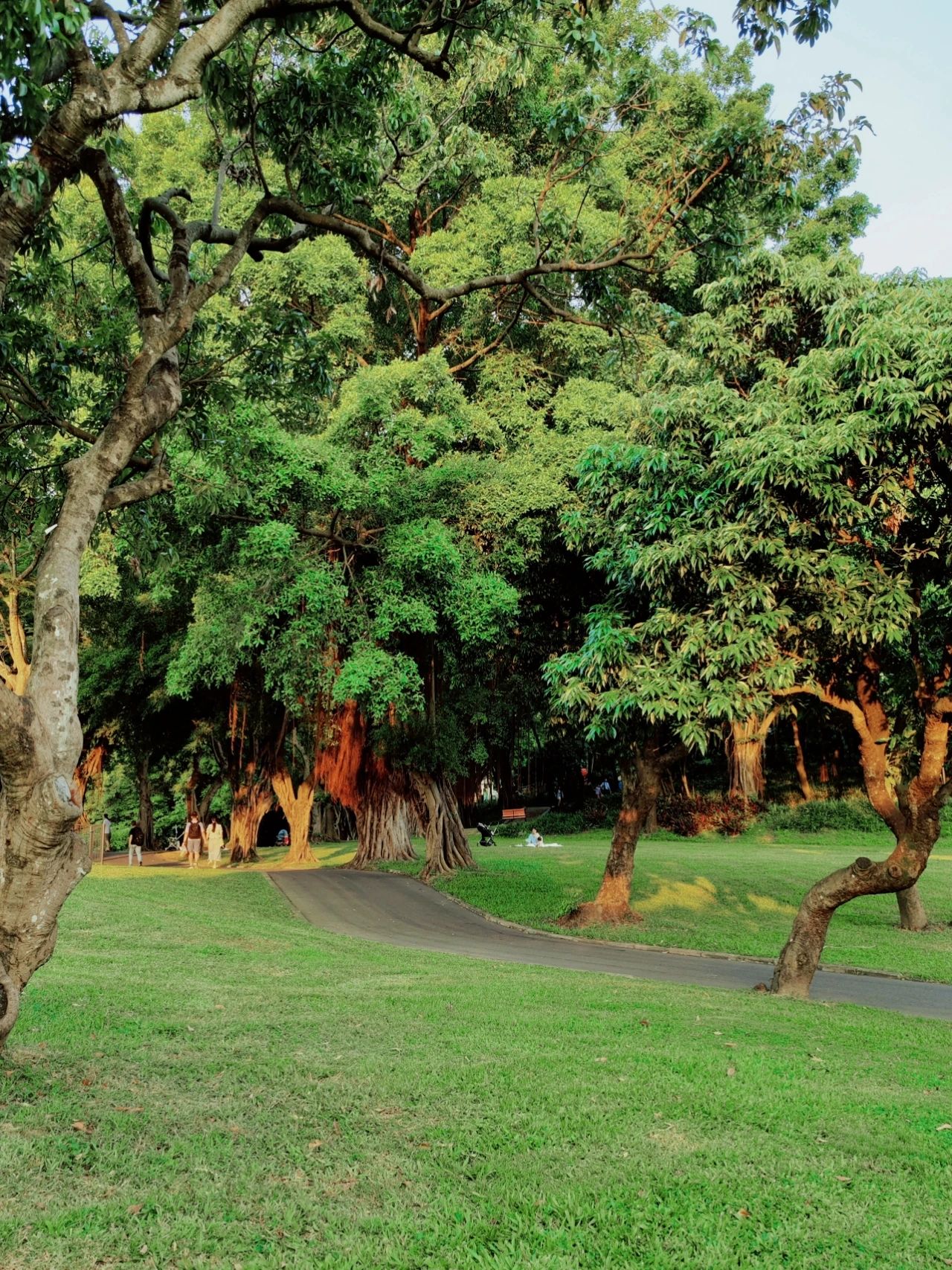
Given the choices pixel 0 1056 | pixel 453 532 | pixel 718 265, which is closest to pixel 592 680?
pixel 718 265

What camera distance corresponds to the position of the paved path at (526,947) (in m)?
12.8

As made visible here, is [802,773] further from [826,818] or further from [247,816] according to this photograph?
[247,816]

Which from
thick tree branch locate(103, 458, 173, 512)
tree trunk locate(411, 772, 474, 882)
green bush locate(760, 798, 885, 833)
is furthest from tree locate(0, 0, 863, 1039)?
green bush locate(760, 798, 885, 833)

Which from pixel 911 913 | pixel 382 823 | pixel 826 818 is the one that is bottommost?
pixel 911 913

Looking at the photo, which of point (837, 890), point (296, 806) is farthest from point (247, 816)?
point (837, 890)

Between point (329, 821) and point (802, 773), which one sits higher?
point (802, 773)

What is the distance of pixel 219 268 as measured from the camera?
7.35 m

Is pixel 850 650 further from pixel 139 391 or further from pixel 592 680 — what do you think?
pixel 139 391

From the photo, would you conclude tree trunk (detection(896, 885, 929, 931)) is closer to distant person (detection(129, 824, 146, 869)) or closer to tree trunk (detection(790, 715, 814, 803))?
tree trunk (detection(790, 715, 814, 803))

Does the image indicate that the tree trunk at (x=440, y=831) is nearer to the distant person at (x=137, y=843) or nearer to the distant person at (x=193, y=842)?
the distant person at (x=193, y=842)

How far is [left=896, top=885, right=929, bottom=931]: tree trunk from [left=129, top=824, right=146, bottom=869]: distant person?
835 inches

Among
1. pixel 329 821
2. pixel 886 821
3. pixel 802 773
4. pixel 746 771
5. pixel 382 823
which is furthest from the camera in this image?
pixel 329 821

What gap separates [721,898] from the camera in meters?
21.8

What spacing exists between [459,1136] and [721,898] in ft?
57.9
